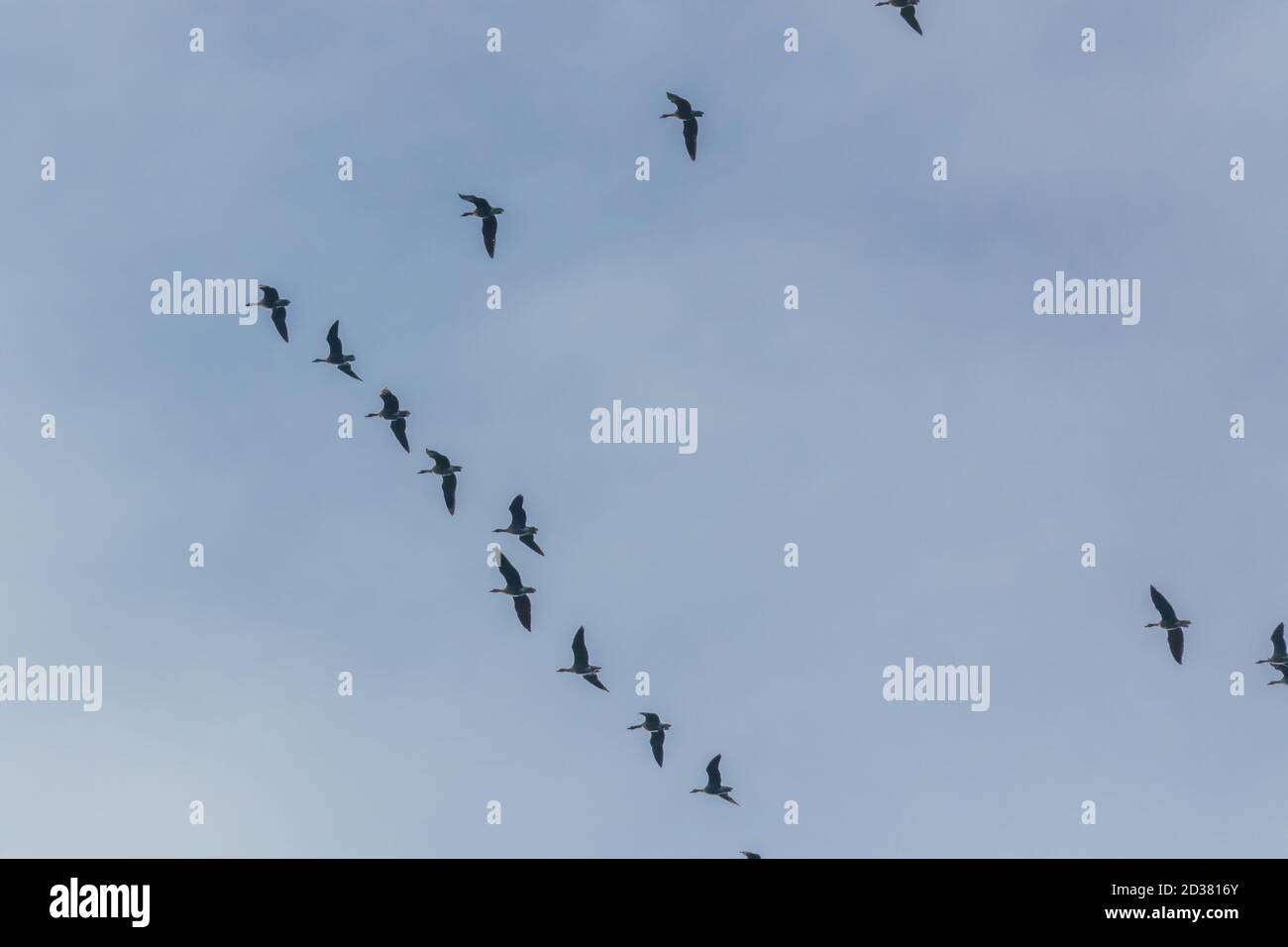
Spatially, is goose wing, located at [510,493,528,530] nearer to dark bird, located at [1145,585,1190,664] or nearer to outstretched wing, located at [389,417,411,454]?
outstretched wing, located at [389,417,411,454]

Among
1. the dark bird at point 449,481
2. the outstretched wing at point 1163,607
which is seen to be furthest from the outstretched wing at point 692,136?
the outstretched wing at point 1163,607

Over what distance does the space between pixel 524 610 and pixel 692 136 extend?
1814 cm

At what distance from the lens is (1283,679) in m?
73.2

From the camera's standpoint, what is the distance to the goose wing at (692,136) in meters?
73.4

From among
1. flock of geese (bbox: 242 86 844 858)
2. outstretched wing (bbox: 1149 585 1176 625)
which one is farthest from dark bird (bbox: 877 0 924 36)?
outstretched wing (bbox: 1149 585 1176 625)

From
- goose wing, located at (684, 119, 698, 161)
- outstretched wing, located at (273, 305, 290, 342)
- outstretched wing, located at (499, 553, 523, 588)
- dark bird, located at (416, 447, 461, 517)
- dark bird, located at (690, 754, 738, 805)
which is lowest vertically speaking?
dark bird, located at (690, 754, 738, 805)

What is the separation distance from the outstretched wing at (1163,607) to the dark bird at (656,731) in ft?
57.8

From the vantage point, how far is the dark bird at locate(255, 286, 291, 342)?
74.1 metres

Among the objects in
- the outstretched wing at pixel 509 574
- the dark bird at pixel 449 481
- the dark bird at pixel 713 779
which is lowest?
the dark bird at pixel 713 779

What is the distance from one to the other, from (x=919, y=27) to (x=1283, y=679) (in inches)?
1050

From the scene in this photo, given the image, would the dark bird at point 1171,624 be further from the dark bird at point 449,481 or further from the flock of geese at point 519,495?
the dark bird at point 449,481

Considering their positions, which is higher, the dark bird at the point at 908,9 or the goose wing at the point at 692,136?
the dark bird at the point at 908,9
